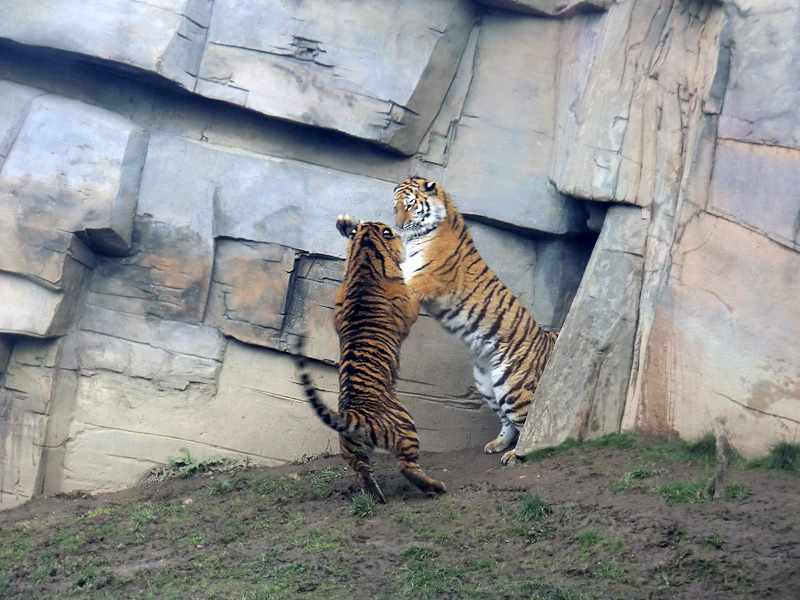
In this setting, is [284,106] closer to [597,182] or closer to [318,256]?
[318,256]

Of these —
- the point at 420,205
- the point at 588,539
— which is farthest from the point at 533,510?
the point at 420,205

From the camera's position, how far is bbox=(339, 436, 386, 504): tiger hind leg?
17.7ft

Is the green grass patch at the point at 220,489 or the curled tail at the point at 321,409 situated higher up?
the curled tail at the point at 321,409

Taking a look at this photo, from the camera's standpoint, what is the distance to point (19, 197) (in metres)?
6.41

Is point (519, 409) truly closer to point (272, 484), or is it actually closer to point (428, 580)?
point (272, 484)

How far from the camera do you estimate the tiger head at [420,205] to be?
6.72 m

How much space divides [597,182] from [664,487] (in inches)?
87.7

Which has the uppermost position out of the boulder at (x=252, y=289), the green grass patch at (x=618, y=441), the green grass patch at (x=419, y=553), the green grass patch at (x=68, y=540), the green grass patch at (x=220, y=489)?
the boulder at (x=252, y=289)

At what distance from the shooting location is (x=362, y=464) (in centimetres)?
543

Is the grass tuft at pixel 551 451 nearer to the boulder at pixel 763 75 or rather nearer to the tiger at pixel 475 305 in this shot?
the tiger at pixel 475 305

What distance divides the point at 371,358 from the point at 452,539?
1346 mm

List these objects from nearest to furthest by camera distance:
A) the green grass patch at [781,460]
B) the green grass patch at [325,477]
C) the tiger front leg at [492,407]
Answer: the green grass patch at [781,460] < the green grass patch at [325,477] < the tiger front leg at [492,407]

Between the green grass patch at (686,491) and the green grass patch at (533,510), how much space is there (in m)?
0.64

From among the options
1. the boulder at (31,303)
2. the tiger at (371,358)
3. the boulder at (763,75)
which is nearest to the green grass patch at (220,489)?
the tiger at (371,358)
